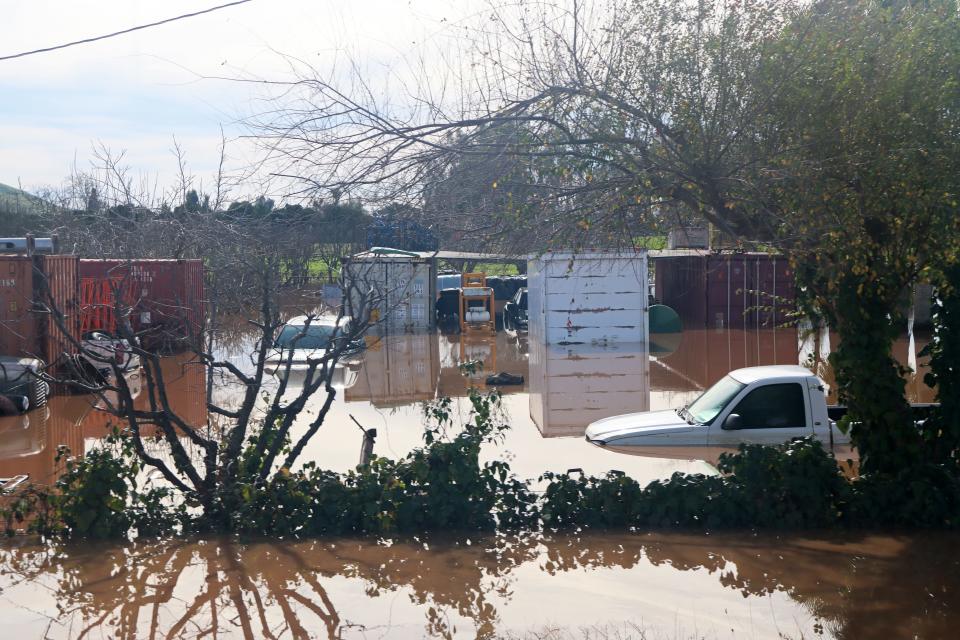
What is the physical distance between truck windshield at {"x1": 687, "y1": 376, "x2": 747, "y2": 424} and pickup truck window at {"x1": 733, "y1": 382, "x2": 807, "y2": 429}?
183 mm

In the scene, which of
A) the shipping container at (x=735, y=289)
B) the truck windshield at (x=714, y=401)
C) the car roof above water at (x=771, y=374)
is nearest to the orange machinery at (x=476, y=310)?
the shipping container at (x=735, y=289)

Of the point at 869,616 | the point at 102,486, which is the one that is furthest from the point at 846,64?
the point at 102,486

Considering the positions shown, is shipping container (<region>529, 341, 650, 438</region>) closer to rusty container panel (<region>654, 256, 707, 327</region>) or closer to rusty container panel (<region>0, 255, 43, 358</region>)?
rusty container panel (<region>654, 256, 707, 327</region>)

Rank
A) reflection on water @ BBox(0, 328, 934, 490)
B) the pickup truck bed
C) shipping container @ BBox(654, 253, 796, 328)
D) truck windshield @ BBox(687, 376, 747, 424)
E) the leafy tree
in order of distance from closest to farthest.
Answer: the leafy tree
the pickup truck bed
truck windshield @ BBox(687, 376, 747, 424)
reflection on water @ BBox(0, 328, 934, 490)
shipping container @ BBox(654, 253, 796, 328)

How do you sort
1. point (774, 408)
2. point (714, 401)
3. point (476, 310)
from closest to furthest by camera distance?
point (774, 408)
point (714, 401)
point (476, 310)

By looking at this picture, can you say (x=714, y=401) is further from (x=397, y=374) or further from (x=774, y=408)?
(x=397, y=374)

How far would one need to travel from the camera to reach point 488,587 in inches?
283

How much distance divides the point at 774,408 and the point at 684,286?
2724 cm

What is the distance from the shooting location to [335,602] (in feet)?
22.7

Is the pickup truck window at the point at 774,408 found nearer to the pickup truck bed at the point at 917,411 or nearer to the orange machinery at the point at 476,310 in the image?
the pickup truck bed at the point at 917,411

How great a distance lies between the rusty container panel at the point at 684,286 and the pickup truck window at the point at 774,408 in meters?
23.3

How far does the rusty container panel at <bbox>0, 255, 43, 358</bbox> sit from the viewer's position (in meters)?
18.4

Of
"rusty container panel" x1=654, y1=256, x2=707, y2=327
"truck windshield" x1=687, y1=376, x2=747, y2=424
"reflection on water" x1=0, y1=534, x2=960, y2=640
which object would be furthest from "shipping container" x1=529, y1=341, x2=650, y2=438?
"rusty container panel" x1=654, y1=256, x2=707, y2=327

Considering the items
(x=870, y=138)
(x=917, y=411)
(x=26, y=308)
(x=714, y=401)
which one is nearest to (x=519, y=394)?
(x=714, y=401)
